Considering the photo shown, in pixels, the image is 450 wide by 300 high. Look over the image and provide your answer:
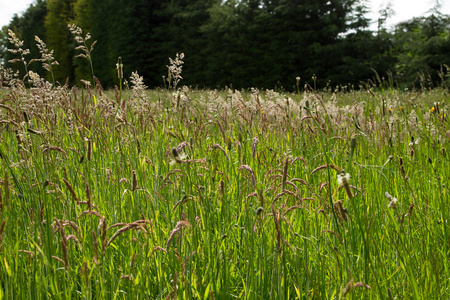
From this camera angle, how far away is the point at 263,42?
21406 mm

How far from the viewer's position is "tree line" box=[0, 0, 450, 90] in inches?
655

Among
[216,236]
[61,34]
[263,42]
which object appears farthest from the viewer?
[61,34]

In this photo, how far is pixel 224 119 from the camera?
3.34 m

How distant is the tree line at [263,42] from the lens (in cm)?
1662

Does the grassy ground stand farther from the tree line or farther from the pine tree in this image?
the pine tree

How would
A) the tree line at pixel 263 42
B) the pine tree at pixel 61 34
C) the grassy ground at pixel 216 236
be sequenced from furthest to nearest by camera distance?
the pine tree at pixel 61 34 < the tree line at pixel 263 42 < the grassy ground at pixel 216 236

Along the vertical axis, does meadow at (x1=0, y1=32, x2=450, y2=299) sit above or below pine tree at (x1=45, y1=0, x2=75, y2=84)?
below

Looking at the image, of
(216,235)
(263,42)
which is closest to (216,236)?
(216,235)

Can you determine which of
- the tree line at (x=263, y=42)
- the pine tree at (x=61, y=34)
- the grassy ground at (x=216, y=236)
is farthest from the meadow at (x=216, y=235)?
the pine tree at (x=61, y=34)

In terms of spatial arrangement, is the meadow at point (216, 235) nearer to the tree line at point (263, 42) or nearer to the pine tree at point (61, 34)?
the tree line at point (263, 42)

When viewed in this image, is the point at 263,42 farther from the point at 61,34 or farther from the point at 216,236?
the point at 216,236

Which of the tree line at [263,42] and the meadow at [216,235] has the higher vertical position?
the tree line at [263,42]

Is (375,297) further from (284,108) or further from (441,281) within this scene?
(284,108)

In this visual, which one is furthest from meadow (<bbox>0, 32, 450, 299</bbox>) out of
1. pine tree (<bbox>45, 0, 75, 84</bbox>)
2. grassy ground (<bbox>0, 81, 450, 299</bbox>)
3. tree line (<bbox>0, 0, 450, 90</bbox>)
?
pine tree (<bbox>45, 0, 75, 84</bbox>)
